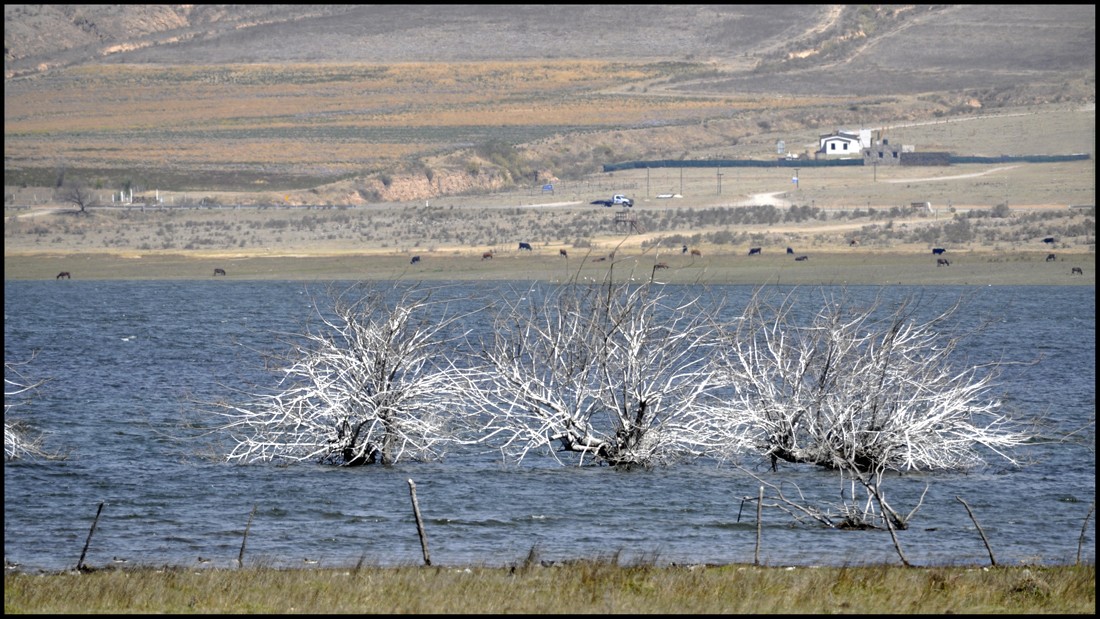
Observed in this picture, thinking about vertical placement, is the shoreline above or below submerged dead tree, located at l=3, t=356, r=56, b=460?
below

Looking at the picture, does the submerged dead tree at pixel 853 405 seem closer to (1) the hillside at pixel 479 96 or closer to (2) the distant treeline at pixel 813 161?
(2) the distant treeline at pixel 813 161

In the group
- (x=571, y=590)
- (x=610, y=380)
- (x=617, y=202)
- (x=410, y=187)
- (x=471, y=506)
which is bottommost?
(x=410, y=187)

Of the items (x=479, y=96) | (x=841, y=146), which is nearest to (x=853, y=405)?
(x=841, y=146)

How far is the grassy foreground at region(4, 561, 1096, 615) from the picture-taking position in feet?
48.0

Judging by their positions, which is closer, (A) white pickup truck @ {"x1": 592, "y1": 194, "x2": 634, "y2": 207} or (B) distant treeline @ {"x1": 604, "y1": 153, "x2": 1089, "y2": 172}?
(A) white pickup truck @ {"x1": 592, "y1": 194, "x2": 634, "y2": 207}

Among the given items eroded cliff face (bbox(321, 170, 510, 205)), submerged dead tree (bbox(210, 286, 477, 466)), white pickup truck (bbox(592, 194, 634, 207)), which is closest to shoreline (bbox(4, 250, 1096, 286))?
white pickup truck (bbox(592, 194, 634, 207))

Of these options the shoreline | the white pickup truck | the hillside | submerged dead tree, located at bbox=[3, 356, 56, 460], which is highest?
submerged dead tree, located at bbox=[3, 356, 56, 460]

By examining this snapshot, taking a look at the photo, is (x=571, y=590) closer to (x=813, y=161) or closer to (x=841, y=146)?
(x=813, y=161)

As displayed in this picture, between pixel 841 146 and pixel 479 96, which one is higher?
pixel 841 146

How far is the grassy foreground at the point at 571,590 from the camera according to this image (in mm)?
14617

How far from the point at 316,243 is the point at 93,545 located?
2352 inches

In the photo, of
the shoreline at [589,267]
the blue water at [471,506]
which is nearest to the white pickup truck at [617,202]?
the shoreline at [589,267]

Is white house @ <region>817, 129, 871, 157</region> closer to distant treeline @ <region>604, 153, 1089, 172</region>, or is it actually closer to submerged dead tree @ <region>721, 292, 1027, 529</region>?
distant treeline @ <region>604, 153, 1089, 172</region>

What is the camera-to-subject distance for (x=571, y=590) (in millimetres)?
15664
